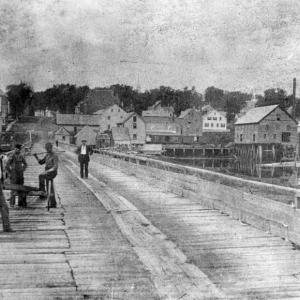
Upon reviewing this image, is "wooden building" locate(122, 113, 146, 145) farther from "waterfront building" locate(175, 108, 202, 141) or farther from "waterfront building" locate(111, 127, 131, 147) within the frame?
"waterfront building" locate(175, 108, 202, 141)

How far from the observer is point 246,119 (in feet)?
139

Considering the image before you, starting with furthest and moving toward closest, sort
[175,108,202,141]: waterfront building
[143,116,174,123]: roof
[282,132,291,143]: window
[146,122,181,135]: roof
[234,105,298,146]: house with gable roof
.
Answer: [146,122,181,135]: roof
[143,116,174,123]: roof
[175,108,202,141]: waterfront building
[282,132,291,143]: window
[234,105,298,146]: house with gable roof

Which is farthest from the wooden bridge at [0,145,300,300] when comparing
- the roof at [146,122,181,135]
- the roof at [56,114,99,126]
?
the roof at [56,114,99,126]

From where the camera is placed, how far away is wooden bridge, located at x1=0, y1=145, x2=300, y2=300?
16.8 ft

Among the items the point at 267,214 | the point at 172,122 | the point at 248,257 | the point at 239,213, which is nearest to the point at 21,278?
the point at 248,257

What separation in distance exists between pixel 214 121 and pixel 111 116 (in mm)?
25577

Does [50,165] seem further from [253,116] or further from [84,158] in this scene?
[253,116]

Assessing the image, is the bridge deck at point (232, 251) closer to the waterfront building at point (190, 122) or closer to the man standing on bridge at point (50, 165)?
the man standing on bridge at point (50, 165)

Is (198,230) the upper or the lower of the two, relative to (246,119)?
lower

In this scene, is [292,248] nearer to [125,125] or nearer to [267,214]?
[267,214]

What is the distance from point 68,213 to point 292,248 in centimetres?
483

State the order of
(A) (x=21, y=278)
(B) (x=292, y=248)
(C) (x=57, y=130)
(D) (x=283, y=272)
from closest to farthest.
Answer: (A) (x=21, y=278), (D) (x=283, y=272), (B) (x=292, y=248), (C) (x=57, y=130)

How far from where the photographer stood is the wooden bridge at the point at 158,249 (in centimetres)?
511

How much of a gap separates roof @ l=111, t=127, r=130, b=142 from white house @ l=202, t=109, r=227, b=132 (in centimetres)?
1360
